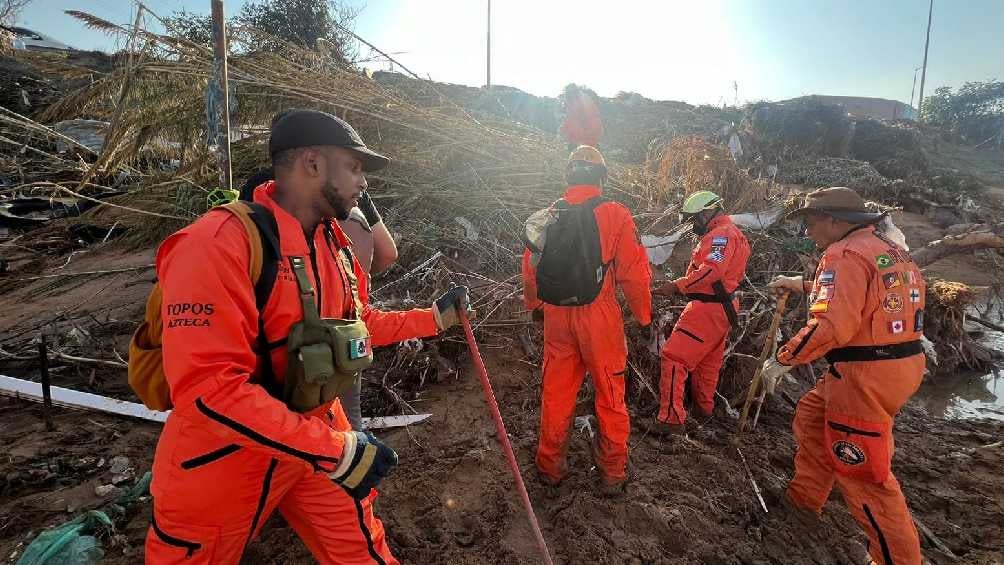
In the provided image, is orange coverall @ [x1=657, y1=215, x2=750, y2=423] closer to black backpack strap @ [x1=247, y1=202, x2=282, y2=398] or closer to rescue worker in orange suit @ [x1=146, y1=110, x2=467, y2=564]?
rescue worker in orange suit @ [x1=146, y1=110, x2=467, y2=564]

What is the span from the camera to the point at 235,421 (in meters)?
1.25

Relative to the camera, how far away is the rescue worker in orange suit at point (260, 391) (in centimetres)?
126

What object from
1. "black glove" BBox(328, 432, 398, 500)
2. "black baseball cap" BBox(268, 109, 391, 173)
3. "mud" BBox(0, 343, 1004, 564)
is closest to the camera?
"black glove" BBox(328, 432, 398, 500)

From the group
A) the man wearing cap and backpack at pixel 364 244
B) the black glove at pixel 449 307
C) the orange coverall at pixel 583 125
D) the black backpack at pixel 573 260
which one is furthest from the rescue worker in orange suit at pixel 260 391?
the orange coverall at pixel 583 125

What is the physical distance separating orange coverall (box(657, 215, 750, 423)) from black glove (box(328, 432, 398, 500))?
314 cm

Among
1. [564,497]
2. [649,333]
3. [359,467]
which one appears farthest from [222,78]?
[649,333]

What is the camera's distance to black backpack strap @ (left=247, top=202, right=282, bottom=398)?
144 cm

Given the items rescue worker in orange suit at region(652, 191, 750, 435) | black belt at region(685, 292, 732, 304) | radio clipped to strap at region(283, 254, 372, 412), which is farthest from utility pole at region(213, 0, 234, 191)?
black belt at region(685, 292, 732, 304)

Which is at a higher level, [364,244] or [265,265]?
[265,265]

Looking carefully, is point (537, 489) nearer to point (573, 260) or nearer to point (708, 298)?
point (573, 260)

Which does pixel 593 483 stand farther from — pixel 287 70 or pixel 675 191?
pixel 287 70

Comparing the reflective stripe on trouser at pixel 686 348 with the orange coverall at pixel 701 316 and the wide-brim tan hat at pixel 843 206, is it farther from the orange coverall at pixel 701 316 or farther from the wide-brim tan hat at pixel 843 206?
the wide-brim tan hat at pixel 843 206

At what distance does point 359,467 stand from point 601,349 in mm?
1883

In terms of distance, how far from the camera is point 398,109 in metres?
6.18
